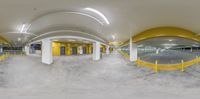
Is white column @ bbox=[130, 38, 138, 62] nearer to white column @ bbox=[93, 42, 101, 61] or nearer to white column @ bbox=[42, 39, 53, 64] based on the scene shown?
white column @ bbox=[93, 42, 101, 61]

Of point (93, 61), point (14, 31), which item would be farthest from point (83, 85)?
point (14, 31)

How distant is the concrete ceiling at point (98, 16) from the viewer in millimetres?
1791

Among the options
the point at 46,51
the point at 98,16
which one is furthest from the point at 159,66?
the point at 46,51

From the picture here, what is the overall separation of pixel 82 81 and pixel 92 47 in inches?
23.2

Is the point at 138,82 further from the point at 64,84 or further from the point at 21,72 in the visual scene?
the point at 21,72

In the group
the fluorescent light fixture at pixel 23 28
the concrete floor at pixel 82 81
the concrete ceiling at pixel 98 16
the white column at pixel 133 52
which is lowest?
the concrete floor at pixel 82 81

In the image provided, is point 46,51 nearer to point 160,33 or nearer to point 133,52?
point 133,52

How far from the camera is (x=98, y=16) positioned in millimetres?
1896

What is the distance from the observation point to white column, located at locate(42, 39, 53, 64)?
6.48 ft

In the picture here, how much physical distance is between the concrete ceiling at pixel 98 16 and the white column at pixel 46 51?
156mm

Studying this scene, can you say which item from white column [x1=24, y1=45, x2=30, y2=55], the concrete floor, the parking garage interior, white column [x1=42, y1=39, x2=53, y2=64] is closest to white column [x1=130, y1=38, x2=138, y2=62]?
the parking garage interior

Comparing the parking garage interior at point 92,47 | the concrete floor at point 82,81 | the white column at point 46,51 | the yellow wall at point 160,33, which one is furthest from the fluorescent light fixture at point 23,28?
the yellow wall at point 160,33

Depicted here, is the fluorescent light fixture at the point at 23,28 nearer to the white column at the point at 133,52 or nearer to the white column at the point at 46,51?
the white column at the point at 46,51

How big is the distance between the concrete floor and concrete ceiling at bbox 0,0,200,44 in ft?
1.64
